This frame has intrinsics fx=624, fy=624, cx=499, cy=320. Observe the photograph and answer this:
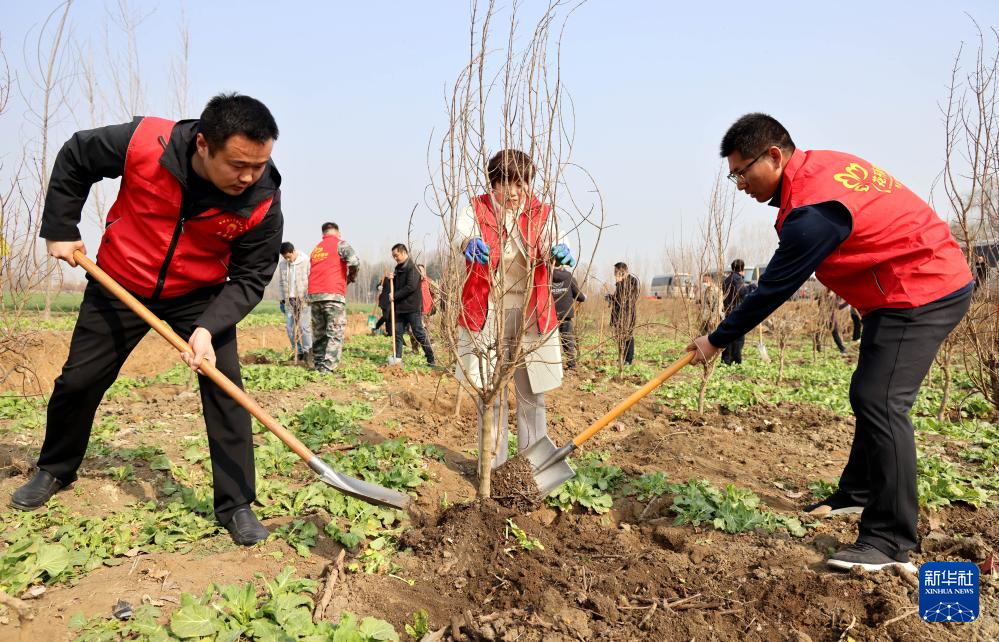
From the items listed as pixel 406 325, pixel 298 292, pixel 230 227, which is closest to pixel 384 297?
pixel 406 325

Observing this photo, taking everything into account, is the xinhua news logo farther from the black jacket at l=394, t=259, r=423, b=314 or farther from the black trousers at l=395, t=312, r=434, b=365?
the black jacket at l=394, t=259, r=423, b=314

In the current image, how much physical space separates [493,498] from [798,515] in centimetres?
153

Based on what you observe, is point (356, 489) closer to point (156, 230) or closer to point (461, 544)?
point (461, 544)

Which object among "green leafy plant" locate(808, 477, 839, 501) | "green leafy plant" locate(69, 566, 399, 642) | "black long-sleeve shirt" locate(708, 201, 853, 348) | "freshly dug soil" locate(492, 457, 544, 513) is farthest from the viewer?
"green leafy plant" locate(808, 477, 839, 501)

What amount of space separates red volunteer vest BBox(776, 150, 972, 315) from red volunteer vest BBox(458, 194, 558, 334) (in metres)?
1.09

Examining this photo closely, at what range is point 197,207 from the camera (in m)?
2.60

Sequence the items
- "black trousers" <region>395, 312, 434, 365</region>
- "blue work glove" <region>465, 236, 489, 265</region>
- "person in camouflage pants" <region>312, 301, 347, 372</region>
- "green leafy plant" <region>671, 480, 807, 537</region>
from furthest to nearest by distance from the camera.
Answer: "black trousers" <region>395, 312, 434, 365</region> < "person in camouflage pants" <region>312, 301, 347, 372</region> < "blue work glove" <region>465, 236, 489, 265</region> < "green leafy plant" <region>671, 480, 807, 537</region>

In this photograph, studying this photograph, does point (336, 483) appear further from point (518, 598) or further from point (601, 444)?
point (601, 444)

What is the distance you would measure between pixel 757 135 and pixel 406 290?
23.8ft

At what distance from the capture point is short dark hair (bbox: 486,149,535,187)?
2.95 m

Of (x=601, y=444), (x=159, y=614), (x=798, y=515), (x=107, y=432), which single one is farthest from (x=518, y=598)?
(x=107, y=432)

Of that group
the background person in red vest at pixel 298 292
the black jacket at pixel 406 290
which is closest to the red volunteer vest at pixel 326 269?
the background person in red vest at pixel 298 292

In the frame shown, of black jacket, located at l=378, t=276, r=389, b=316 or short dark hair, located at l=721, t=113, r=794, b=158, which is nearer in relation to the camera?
short dark hair, located at l=721, t=113, r=794, b=158

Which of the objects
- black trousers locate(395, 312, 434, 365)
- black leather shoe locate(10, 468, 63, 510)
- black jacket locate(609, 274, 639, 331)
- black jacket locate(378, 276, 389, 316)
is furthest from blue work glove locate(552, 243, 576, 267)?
black jacket locate(378, 276, 389, 316)
